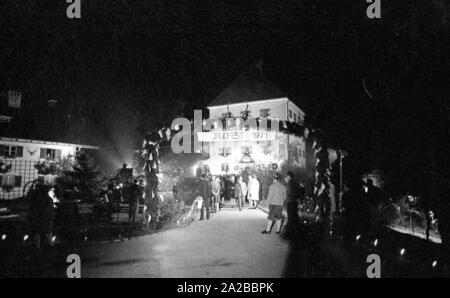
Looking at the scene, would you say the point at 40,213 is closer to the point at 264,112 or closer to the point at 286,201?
the point at 286,201

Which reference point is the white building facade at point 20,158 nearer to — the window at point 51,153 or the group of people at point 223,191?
the window at point 51,153

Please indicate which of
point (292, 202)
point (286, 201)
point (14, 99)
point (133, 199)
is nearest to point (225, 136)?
point (133, 199)

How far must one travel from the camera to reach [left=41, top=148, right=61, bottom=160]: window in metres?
28.6

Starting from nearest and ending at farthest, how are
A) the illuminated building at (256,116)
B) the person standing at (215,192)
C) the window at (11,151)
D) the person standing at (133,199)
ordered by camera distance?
the person standing at (133,199) < the person standing at (215,192) < the window at (11,151) < the illuminated building at (256,116)

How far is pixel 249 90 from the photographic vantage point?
121 feet

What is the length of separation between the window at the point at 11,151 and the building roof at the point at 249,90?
21170mm

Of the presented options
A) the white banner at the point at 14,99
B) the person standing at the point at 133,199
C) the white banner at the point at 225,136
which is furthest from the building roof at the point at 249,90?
the person standing at the point at 133,199

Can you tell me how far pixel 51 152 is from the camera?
29.3 m

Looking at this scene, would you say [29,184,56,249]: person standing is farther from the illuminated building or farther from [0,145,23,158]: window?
[0,145,23,158]: window

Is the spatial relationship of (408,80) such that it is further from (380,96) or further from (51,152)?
(51,152)

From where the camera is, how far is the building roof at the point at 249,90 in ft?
116

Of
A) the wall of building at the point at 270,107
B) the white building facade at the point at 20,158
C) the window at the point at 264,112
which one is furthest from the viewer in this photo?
the window at the point at 264,112

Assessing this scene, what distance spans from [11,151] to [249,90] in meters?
25.3
